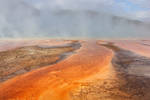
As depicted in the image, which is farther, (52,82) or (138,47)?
(138,47)

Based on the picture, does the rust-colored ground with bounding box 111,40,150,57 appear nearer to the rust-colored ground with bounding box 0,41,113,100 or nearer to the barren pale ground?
the barren pale ground

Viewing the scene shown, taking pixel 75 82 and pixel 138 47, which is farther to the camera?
pixel 138 47

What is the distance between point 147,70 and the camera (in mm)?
4273

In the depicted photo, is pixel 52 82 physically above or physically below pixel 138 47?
below

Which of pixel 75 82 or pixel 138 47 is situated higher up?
pixel 138 47

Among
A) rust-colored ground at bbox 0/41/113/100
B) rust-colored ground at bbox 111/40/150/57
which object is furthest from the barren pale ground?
rust-colored ground at bbox 111/40/150/57

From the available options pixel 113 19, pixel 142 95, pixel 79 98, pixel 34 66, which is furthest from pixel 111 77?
pixel 113 19

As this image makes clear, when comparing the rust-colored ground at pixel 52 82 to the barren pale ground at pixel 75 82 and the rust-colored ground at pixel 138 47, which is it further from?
the rust-colored ground at pixel 138 47

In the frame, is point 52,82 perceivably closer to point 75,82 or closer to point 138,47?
point 75,82

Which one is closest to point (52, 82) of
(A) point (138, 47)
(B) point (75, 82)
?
(B) point (75, 82)

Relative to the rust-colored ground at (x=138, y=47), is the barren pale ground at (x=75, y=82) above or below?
below

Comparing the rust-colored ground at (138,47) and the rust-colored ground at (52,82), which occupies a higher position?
the rust-colored ground at (138,47)

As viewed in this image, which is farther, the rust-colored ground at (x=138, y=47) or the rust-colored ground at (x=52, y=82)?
the rust-colored ground at (x=138, y=47)

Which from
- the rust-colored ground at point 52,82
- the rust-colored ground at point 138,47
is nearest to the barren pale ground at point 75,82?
the rust-colored ground at point 52,82
